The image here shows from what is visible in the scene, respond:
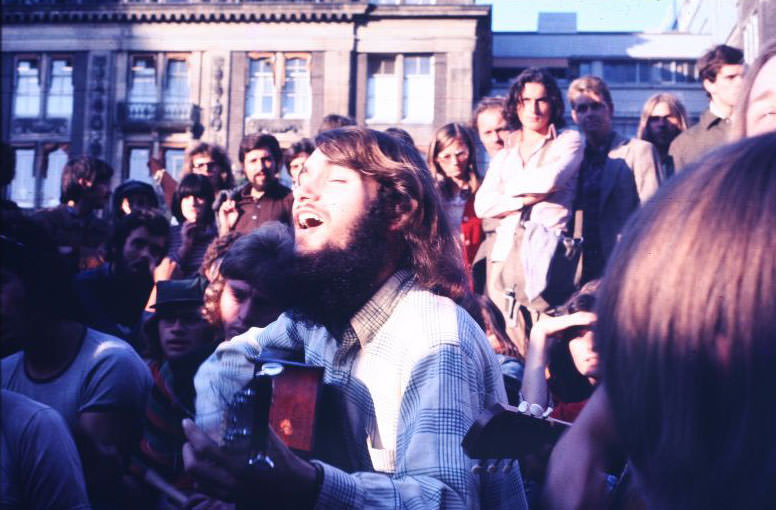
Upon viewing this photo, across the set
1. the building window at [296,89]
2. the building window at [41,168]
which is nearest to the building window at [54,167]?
the building window at [41,168]

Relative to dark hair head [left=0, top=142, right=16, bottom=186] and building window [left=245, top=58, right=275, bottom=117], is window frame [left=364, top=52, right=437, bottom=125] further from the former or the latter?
dark hair head [left=0, top=142, right=16, bottom=186]

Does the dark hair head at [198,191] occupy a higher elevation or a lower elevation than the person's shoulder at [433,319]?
higher

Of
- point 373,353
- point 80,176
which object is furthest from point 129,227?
point 373,353

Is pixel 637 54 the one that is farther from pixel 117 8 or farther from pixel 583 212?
pixel 583 212

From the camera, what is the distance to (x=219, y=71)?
2861cm

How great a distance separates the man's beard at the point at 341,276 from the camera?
2.41 metres

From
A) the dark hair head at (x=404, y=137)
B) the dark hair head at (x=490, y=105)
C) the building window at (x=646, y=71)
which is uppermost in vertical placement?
the building window at (x=646, y=71)

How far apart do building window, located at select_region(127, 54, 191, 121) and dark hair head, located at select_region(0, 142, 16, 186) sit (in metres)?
25.3

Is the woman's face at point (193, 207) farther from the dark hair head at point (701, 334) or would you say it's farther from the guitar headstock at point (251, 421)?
the dark hair head at point (701, 334)

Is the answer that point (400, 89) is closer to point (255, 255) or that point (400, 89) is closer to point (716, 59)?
point (716, 59)

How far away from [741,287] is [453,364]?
4.15 feet

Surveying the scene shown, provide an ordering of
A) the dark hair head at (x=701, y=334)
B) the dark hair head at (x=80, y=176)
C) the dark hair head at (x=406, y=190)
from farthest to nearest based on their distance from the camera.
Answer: the dark hair head at (x=80, y=176) < the dark hair head at (x=406, y=190) < the dark hair head at (x=701, y=334)

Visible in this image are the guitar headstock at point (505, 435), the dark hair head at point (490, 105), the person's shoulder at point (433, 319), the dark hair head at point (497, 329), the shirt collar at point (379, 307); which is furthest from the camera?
the dark hair head at point (490, 105)

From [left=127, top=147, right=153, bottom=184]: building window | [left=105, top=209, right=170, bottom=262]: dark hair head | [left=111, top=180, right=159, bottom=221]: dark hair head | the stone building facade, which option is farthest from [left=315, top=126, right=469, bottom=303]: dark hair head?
[left=127, top=147, right=153, bottom=184]: building window
